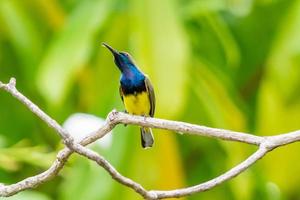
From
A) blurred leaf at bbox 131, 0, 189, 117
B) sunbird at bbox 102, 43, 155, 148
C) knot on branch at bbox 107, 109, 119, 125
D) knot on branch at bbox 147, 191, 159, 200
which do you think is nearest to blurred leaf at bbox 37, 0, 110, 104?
blurred leaf at bbox 131, 0, 189, 117

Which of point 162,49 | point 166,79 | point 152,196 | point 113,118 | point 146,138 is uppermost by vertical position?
point 162,49

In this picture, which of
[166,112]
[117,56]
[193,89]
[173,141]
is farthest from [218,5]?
[117,56]

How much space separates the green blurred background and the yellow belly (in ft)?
2.02

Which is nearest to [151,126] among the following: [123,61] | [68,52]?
[123,61]

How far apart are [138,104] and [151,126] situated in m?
0.34

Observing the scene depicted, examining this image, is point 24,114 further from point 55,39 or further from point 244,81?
point 244,81

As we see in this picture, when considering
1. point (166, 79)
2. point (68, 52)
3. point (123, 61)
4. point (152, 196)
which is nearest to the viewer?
point (152, 196)

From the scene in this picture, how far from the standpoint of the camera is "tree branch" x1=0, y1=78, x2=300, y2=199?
120cm

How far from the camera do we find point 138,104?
1.58 meters

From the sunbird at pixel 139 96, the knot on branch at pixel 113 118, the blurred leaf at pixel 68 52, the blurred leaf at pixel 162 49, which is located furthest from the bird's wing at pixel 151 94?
the blurred leaf at pixel 68 52

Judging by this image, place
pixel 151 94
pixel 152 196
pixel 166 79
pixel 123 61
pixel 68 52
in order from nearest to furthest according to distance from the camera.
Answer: pixel 152 196
pixel 123 61
pixel 151 94
pixel 166 79
pixel 68 52

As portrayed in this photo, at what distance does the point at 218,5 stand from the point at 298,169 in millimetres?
540

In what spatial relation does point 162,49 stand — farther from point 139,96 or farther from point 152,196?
point 152,196

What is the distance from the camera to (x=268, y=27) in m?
3.00
